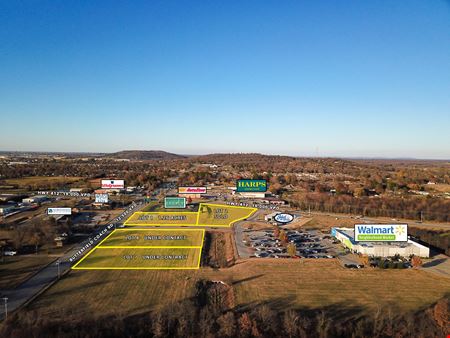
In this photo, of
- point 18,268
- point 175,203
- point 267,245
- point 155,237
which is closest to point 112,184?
point 175,203

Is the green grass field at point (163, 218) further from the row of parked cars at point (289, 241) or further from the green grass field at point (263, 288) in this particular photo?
the green grass field at point (263, 288)

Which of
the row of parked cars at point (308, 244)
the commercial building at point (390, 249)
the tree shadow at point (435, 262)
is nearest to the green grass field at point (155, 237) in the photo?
the row of parked cars at point (308, 244)

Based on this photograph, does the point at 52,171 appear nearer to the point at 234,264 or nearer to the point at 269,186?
the point at 269,186

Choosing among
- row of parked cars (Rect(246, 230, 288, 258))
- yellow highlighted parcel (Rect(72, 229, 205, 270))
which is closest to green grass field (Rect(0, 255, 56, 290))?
yellow highlighted parcel (Rect(72, 229, 205, 270))

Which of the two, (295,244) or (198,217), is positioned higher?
(198,217)

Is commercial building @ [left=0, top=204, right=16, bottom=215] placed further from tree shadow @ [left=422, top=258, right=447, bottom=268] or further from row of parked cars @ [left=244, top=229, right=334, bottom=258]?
tree shadow @ [left=422, top=258, right=447, bottom=268]

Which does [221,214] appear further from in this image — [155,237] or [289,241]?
[289,241]

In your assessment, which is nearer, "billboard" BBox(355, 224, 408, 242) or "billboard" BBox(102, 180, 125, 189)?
"billboard" BBox(355, 224, 408, 242)

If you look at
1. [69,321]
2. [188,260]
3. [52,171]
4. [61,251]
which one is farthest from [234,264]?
[52,171]
